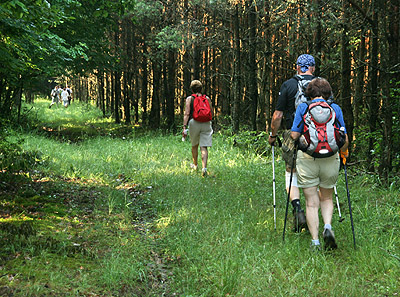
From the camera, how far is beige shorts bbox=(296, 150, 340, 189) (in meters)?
4.73

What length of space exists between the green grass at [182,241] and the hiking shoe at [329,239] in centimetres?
13

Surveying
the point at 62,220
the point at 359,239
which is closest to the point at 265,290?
the point at 359,239

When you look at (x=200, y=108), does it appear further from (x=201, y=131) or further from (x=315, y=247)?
(x=315, y=247)

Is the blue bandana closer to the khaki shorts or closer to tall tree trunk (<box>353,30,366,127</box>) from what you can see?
the khaki shorts

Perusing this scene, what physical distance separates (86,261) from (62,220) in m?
1.60

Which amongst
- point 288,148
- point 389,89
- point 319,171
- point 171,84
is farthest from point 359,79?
point 171,84

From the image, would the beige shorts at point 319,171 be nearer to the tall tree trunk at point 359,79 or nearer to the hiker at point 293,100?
the hiker at point 293,100

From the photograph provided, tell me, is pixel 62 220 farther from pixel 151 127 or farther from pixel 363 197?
pixel 151 127

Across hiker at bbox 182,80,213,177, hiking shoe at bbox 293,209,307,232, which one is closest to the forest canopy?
hiker at bbox 182,80,213,177

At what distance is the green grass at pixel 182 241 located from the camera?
405 centimetres

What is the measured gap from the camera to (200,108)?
353 inches

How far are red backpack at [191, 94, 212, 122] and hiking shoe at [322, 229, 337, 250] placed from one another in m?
4.87

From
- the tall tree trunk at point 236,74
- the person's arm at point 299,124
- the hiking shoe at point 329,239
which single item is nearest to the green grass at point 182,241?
the hiking shoe at point 329,239

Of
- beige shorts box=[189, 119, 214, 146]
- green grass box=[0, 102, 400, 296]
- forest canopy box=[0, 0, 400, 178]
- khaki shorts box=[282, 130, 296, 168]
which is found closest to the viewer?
green grass box=[0, 102, 400, 296]
